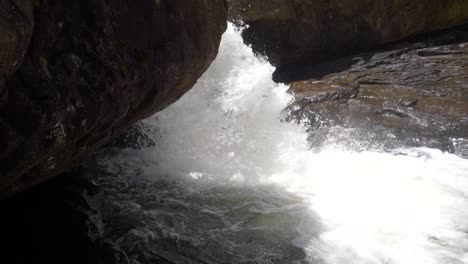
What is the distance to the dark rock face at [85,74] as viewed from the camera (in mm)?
2285

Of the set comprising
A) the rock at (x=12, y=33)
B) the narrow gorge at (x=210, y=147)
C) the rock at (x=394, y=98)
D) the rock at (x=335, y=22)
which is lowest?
the rock at (x=12, y=33)

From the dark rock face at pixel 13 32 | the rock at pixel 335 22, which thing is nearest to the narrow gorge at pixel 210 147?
the dark rock face at pixel 13 32

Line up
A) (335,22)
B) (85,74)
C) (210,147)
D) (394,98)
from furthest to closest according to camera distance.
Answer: (335,22) < (394,98) < (210,147) < (85,74)

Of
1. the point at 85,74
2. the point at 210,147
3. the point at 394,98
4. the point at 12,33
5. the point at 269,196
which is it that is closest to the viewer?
the point at 12,33

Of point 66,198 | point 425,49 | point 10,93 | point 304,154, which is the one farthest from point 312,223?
point 425,49

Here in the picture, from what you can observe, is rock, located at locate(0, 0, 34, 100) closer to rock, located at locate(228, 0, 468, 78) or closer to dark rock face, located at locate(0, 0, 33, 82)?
dark rock face, located at locate(0, 0, 33, 82)

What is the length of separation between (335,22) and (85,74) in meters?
7.07

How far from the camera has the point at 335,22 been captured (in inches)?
348

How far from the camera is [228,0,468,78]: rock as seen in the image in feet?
28.7

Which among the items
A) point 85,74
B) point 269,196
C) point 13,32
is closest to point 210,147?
point 269,196

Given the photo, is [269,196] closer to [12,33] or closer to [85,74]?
[85,74]

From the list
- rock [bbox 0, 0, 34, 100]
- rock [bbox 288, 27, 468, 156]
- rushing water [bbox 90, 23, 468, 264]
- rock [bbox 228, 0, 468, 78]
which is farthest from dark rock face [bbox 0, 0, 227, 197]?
rock [bbox 228, 0, 468, 78]

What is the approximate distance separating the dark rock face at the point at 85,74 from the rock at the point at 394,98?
304 centimetres

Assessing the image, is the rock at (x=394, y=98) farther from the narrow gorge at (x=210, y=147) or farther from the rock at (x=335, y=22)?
the rock at (x=335, y=22)
